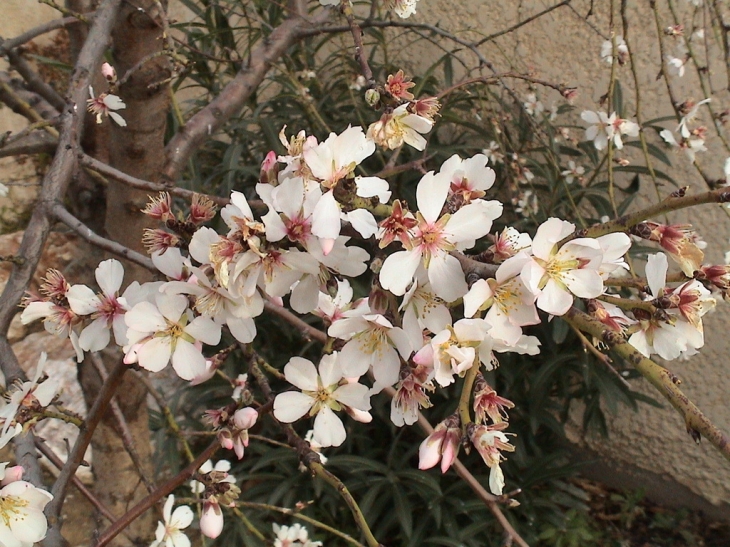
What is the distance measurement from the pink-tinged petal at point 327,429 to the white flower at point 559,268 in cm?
26

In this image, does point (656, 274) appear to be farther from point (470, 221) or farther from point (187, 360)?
point (187, 360)

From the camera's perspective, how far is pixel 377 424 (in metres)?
2.06

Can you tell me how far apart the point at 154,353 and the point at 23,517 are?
0.20m

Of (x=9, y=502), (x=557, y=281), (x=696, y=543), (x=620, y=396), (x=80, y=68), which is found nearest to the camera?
(x=557, y=281)

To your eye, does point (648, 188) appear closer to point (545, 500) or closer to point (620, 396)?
point (620, 396)

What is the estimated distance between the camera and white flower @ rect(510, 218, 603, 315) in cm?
39

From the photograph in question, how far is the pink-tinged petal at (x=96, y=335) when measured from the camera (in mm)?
580

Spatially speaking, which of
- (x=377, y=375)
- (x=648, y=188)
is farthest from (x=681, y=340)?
(x=648, y=188)

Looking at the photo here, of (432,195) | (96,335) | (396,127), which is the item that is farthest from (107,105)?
(432,195)

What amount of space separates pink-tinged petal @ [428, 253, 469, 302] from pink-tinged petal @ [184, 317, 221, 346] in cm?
19

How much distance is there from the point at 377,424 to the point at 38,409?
155 centimetres

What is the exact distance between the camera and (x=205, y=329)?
1.62ft

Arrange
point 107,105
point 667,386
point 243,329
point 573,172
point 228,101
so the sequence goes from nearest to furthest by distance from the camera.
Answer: point 667,386, point 243,329, point 107,105, point 228,101, point 573,172

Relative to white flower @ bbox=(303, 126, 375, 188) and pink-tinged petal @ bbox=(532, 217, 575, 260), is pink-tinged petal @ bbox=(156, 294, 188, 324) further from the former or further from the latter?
pink-tinged petal @ bbox=(532, 217, 575, 260)
